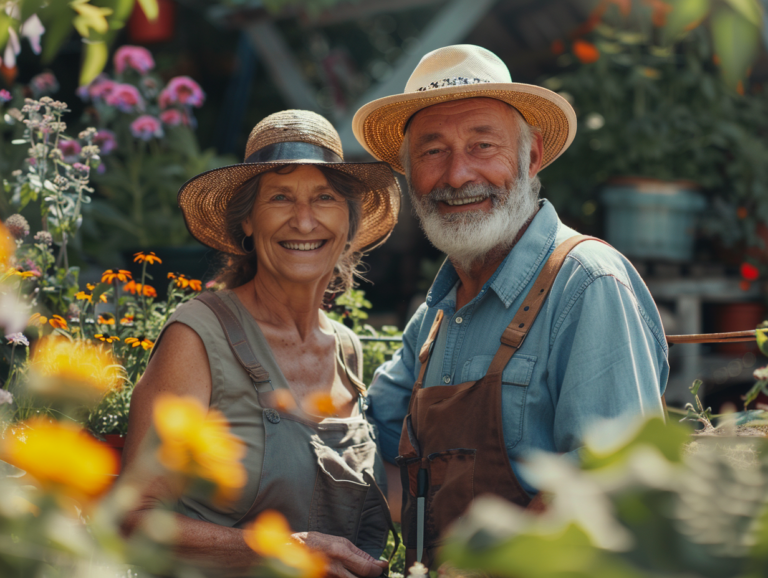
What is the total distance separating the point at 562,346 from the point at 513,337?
12 centimetres

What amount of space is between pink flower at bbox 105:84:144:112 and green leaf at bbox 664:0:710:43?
11.8 ft

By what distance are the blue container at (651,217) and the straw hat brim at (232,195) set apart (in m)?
2.54

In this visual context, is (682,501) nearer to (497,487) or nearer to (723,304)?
(497,487)

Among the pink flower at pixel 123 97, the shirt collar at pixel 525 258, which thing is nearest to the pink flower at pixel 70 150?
the pink flower at pixel 123 97

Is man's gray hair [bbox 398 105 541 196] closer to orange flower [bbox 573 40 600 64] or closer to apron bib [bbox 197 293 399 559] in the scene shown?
apron bib [bbox 197 293 399 559]

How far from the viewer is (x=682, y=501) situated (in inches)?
16.1

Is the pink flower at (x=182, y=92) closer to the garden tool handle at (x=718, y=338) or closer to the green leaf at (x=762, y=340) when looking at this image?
the garden tool handle at (x=718, y=338)

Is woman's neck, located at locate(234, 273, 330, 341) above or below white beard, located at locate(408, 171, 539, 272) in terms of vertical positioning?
below

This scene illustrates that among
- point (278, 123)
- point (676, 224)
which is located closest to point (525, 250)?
point (278, 123)

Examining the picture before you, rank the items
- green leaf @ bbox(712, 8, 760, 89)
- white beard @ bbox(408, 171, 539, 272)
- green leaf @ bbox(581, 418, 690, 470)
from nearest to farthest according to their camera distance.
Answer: green leaf @ bbox(581, 418, 690, 470), green leaf @ bbox(712, 8, 760, 89), white beard @ bbox(408, 171, 539, 272)

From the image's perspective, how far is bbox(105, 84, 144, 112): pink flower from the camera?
12.2ft

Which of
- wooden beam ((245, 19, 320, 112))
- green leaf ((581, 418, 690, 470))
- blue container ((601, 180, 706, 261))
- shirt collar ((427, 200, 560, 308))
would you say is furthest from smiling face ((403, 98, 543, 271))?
wooden beam ((245, 19, 320, 112))

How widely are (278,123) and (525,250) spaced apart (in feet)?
2.85

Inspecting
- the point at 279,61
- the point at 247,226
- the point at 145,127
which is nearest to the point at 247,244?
the point at 247,226
